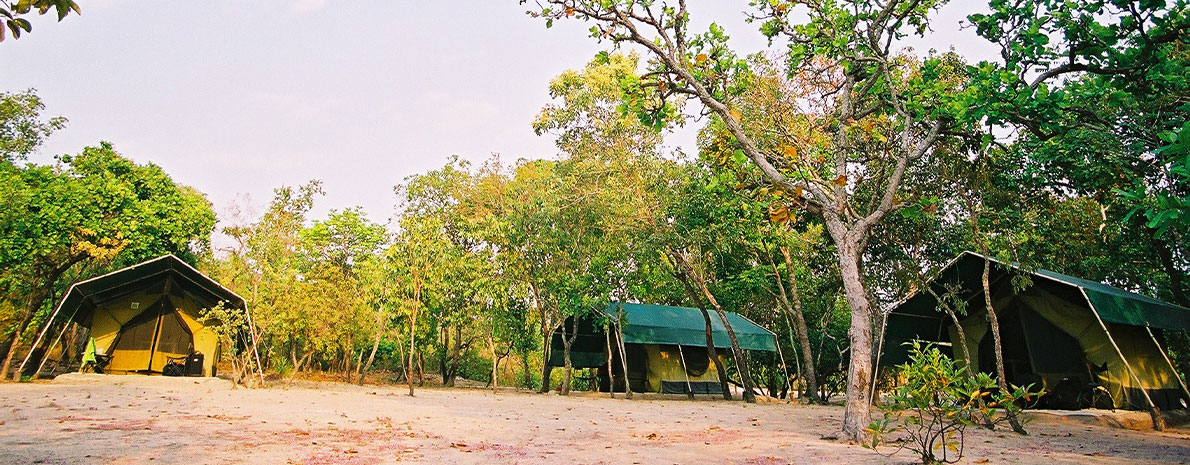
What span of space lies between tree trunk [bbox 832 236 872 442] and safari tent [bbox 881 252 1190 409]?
444 cm

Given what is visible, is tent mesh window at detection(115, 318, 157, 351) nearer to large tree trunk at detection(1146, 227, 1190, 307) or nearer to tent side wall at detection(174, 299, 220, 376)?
tent side wall at detection(174, 299, 220, 376)

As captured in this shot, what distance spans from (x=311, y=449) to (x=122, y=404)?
5791 mm

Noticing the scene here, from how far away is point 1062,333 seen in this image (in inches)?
480

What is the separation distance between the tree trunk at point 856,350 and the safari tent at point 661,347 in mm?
12135

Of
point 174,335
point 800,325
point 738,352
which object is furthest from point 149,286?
point 800,325

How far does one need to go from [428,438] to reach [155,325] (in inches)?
727

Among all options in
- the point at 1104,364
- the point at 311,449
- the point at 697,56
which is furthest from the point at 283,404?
the point at 1104,364

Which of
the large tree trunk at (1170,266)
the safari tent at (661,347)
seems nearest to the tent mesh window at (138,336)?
the safari tent at (661,347)

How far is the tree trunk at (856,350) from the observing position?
659 centimetres

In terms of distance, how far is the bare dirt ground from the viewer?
14.6 ft

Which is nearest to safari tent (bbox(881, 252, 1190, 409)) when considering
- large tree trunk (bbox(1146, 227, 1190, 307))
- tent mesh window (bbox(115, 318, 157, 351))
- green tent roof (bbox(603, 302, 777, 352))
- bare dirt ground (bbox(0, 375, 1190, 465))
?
large tree trunk (bbox(1146, 227, 1190, 307))

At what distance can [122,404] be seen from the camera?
8.47m

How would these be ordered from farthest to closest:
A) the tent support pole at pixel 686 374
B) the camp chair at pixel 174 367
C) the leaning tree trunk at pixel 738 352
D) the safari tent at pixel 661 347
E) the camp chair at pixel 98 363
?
the tent support pole at pixel 686 374 → the safari tent at pixel 661 347 → the camp chair at pixel 174 367 → the leaning tree trunk at pixel 738 352 → the camp chair at pixel 98 363

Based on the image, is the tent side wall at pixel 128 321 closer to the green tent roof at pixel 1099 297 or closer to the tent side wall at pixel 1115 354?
the green tent roof at pixel 1099 297
